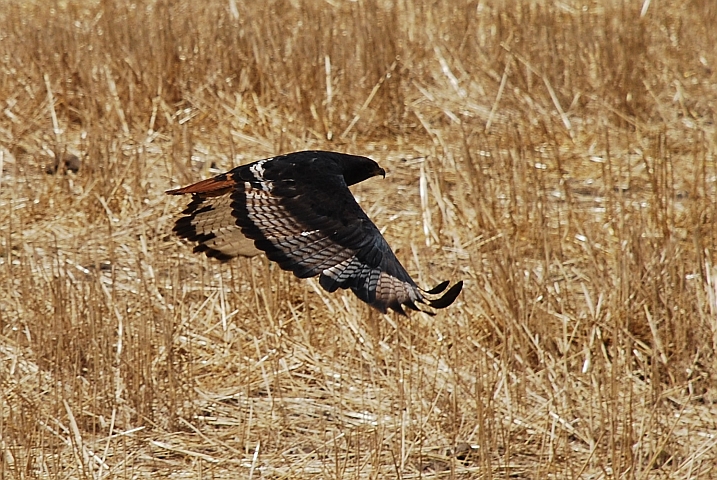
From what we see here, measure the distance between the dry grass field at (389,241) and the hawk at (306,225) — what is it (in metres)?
0.53

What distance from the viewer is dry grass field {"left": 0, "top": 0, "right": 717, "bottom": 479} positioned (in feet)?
13.0

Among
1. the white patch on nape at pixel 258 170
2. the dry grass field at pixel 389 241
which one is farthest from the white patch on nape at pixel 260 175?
the dry grass field at pixel 389 241

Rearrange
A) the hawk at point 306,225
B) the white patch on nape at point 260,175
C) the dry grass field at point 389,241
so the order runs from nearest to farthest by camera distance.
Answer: the hawk at point 306,225, the white patch on nape at point 260,175, the dry grass field at point 389,241

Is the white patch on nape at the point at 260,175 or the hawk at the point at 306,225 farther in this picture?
the white patch on nape at the point at 260,175

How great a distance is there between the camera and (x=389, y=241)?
19.0 ft

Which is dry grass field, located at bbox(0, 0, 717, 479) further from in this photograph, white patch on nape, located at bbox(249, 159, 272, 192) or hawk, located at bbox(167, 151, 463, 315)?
white patch on nape, located at bbox(249, 159, 272, 192)

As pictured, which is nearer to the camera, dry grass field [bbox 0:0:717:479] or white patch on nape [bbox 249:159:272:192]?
white patch on nape [bbox 249:159:272:192]

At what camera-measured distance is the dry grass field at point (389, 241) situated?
3975 millimetres

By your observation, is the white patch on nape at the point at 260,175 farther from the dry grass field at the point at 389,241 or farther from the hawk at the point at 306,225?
the dry grass field at the point at 389,241

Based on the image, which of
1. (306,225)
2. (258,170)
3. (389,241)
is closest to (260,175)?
(258,170)


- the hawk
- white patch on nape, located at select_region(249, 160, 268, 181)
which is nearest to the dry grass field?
the hawk

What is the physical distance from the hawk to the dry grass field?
527mm

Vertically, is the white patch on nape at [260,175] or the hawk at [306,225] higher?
the white patch on nape at [260,175]

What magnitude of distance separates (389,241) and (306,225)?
2.19 metres
